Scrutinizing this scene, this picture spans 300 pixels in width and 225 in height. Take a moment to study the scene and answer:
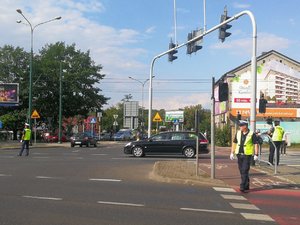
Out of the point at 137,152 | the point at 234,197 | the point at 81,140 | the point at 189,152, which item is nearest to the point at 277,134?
the point at 189,152

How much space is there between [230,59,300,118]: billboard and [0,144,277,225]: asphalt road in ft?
129

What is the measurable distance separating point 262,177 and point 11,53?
56201mm

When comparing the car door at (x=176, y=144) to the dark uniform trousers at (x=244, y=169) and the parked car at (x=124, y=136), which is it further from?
the parked car at (x=124, y=136)

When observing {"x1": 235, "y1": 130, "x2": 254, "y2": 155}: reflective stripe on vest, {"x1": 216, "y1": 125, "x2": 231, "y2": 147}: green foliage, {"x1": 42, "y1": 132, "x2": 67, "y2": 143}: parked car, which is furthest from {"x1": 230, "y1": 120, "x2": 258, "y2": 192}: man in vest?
{"x1": 42, "y1": 132, "x2": 67, "y2": 143}: parked car

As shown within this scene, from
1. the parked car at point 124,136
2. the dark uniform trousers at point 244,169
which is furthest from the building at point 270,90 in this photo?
the dark uniform trousers at point 244,169

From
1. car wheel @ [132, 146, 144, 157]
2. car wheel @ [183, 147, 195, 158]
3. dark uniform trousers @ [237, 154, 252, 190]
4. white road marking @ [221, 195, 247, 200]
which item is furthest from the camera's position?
car wheel @ [132, 146, 144, 157]

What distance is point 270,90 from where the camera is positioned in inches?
2495

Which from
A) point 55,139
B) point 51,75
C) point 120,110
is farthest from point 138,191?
point 120,110

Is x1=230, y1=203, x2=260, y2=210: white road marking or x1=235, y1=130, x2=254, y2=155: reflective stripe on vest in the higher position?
x1=235, y1=130, x2=254, y2=155: reflective stripe on vest

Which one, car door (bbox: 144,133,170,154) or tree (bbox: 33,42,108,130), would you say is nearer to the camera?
car door (bbox: 144,133,170,154)

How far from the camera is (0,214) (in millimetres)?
8156

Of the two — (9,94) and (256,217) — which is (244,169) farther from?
(9,94)

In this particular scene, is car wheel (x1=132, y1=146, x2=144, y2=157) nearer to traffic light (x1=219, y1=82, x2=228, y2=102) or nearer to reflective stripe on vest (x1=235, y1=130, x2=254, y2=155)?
traffic light (x1=219, y1=82, x2=228, y2=102)

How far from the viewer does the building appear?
50.8 metres
